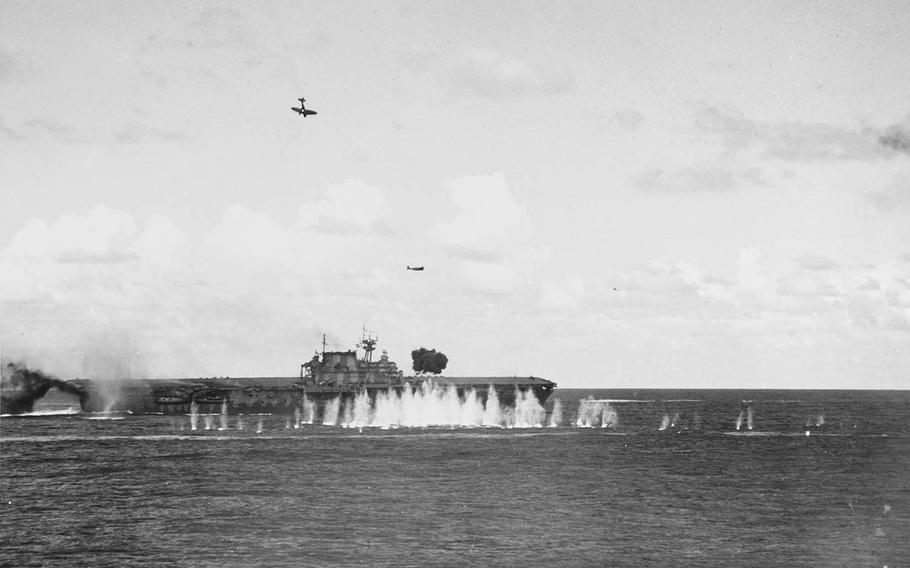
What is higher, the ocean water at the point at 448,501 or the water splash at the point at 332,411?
the water splash at the point at 332,411

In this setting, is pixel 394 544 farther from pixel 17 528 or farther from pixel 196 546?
pixel 17 528

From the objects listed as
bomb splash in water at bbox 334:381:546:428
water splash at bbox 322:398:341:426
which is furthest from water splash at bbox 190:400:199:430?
water splash at bbox 322:398:341:426

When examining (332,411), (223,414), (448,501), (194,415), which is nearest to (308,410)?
(332,411)

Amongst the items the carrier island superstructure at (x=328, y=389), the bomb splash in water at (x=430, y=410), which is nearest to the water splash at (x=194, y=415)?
the carrier island superstructure at (x=328, y=389)

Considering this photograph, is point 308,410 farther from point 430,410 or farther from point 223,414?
point 430,410

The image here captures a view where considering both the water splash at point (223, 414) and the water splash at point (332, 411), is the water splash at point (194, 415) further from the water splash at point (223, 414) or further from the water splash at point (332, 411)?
the water splash at point (332, 411)

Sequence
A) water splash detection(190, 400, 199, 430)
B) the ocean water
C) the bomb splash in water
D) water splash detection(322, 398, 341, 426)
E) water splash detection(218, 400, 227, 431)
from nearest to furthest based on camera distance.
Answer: the ocean water, water splash detection(218, 400, 227, 431), water splash detection(190, 400, 199, 430), the bomb splash in water, water splash detection(322, 398, 341, 426)

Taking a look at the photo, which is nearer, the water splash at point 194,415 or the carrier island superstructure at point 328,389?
the water splash at point 194,415

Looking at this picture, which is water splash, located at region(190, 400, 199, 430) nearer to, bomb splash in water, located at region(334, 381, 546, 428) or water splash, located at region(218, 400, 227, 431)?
water splash, located at region(218, 400, 227, 431)
